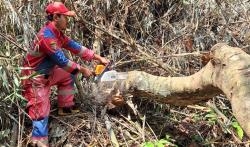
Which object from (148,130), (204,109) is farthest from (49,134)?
(204,109)

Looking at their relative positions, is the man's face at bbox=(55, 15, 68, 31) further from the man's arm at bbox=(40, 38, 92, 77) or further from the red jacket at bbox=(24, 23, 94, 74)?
the man's arm at bbox=(40, 38, 92, 77)

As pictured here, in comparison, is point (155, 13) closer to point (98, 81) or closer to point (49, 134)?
point (98, 81)

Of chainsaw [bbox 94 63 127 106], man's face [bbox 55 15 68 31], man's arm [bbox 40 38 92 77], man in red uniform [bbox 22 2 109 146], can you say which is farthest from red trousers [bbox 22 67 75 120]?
man's face [bbox 55 15 68 31]

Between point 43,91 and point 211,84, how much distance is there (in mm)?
1623

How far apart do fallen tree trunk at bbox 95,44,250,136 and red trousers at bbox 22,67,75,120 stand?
41 centimetres

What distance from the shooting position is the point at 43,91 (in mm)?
4215

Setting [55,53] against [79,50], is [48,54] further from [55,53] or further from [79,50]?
[79,50]

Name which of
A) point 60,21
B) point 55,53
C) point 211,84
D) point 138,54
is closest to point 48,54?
point 55,53

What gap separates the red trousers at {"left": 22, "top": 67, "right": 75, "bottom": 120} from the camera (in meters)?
4.15

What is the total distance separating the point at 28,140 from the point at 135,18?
204cm

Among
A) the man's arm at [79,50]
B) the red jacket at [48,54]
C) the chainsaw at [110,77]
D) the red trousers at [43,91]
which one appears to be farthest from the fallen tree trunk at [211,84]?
the red jacket at [48,54]

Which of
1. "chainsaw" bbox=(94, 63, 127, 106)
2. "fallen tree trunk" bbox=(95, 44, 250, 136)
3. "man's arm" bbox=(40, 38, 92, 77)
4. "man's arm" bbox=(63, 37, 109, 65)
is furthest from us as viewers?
"man's arm" bbox=(63, 37, 109, 65)

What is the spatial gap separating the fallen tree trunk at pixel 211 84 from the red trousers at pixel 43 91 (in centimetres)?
41

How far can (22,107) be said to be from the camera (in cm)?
431
